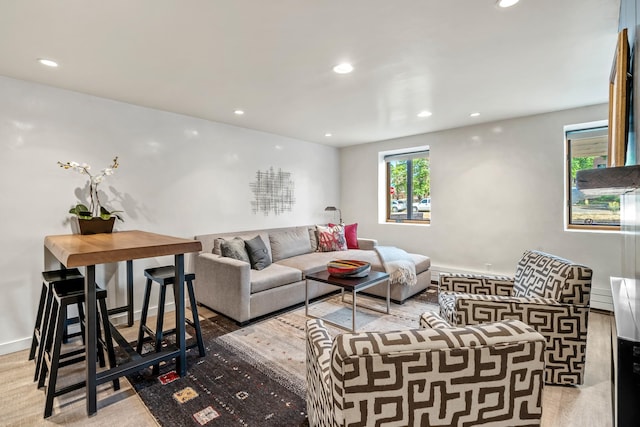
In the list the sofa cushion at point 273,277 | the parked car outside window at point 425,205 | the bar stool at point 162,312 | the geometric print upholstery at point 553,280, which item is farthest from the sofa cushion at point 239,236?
the geometric print upholstery at point 553,280

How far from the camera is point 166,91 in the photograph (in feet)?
9.36

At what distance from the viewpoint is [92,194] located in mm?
2943

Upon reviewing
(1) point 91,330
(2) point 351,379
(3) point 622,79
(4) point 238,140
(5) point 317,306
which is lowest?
(5) point 317,306

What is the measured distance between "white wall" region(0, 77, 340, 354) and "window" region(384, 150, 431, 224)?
2.06 metres

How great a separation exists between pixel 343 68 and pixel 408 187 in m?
3.22

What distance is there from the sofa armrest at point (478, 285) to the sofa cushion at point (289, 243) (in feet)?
7.41

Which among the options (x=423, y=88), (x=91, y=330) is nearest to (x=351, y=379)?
(x=91, y=330)

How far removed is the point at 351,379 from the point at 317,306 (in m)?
2.78

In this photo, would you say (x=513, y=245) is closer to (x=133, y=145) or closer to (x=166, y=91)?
(x=166, y=91)

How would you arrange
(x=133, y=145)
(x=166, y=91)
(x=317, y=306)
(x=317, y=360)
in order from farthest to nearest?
1. (x=317, y=306)
2. (x=133, y=145)
3. (x=166, y=91)
4. (x=317, y=360)

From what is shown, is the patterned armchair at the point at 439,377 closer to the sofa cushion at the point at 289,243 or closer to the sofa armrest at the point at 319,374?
the sofa armrest at the point at 319,374

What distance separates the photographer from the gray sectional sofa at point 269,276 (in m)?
3.08

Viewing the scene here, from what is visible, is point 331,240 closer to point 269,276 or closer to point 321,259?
point 321,259

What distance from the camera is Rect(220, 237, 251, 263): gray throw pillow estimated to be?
3.43 m
